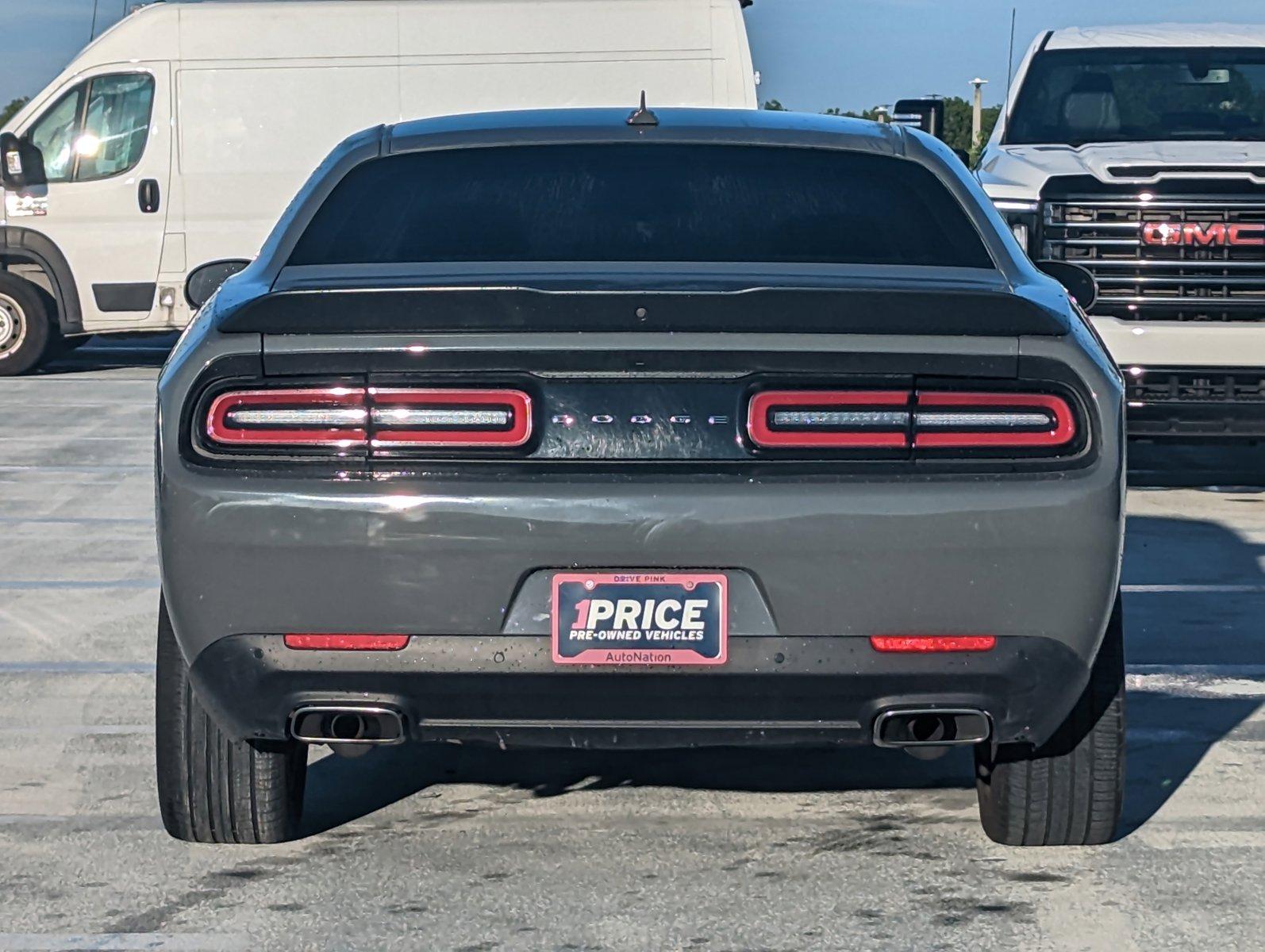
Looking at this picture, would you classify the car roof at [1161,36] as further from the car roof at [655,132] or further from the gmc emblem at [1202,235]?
the car roof at [655,132]

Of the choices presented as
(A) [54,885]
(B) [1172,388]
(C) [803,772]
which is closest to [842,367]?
(C) [803,772]

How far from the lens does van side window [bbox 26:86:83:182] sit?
15.9 m

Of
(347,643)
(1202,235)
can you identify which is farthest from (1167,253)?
(347,643)

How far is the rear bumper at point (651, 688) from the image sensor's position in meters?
3.96

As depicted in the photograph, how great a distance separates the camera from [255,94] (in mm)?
15656

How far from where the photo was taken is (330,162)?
17.5 ft

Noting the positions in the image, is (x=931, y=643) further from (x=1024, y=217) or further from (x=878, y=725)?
(x=1024, y=217)

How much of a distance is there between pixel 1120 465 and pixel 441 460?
1.29 meters

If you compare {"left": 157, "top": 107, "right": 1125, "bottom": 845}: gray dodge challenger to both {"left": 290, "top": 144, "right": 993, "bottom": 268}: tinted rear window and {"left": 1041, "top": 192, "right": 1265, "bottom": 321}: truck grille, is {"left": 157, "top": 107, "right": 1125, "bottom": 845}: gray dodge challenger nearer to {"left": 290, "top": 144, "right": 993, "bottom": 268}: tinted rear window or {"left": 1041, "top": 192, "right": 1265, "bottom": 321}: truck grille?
{"left": 290, "top": 144, "right": 993, "bottom": 268}: tinted rear window

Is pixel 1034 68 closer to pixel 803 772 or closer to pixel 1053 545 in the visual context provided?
pixel 803 772

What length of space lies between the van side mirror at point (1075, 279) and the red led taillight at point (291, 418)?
2430 millimetres

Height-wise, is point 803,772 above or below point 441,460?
below

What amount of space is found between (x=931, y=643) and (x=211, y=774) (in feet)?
5.14

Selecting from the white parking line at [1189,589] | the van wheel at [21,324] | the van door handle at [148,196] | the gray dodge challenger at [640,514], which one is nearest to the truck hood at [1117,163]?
the white parking line at [1189,589]
